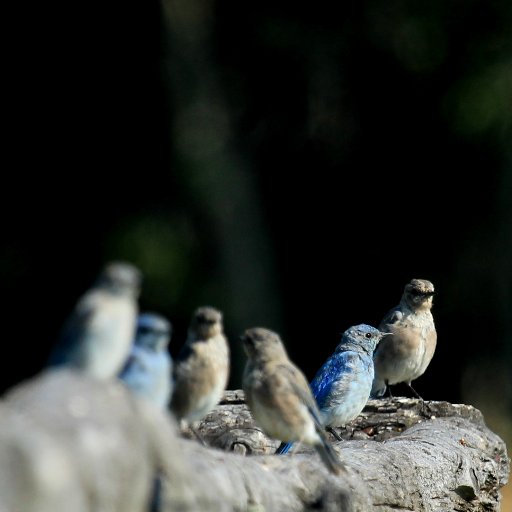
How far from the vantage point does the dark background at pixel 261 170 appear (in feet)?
54.3

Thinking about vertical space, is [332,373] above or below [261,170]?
below

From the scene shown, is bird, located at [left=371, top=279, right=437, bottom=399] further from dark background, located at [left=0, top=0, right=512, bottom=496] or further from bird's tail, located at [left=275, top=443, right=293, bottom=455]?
dark background, located at [left=0, top=0, right=512, bottom=496]

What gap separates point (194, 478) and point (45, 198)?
13.3 metres

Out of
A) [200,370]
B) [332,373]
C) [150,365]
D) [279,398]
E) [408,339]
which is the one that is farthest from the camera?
[408,339]

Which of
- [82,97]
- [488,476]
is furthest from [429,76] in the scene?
[488,476]

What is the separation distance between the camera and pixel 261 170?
706 inches

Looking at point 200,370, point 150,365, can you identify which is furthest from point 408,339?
point 150,365

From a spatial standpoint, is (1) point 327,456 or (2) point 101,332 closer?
(2) point 101,332

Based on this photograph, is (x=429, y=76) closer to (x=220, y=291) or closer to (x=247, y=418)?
(x=220, y=291)

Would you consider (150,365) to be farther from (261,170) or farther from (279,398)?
(261,170)

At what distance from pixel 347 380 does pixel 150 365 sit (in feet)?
10.2

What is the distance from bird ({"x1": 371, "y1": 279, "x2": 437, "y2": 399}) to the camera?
940 centimetres

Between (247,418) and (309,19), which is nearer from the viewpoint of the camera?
(247,418)

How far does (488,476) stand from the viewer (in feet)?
27.8
